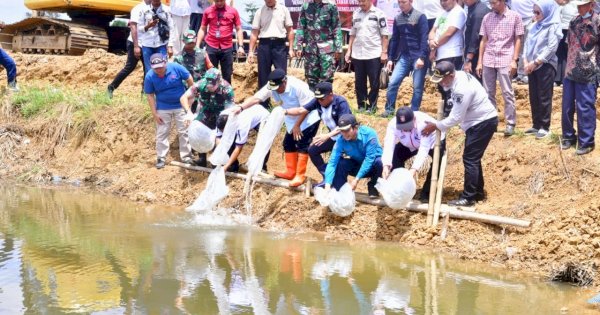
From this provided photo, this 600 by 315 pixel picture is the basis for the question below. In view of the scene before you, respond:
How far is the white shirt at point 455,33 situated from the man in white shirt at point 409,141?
1679 mm

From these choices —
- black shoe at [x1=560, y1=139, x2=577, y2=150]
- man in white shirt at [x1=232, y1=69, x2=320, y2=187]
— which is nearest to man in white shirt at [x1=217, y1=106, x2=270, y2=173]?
man in white shirt at [x1=232, y1=69, x2=320, y2=187]

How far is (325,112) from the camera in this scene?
961 cm

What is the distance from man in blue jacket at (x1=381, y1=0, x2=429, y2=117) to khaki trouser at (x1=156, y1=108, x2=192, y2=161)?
3007 mm

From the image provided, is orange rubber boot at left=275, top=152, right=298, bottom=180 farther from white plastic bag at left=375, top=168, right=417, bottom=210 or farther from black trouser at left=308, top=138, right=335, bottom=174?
white plastic bag at left=375, top=168, right=417, bottom=210

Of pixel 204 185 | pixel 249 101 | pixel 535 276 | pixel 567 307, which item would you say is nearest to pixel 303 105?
pixel 249 101

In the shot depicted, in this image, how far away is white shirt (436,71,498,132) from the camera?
8.53 meters

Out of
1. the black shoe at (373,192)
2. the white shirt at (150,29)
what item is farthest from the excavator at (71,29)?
the black shoe at (373,192)

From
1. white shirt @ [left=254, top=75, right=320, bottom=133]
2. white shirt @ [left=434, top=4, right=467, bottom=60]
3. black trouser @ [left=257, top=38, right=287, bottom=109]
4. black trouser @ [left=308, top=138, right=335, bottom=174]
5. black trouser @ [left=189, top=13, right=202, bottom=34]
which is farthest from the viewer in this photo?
black trouser @ [left=189, top=13, right=202, bottom=34]

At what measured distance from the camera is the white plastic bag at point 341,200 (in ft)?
29.3

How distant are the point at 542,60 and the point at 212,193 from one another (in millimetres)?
4151

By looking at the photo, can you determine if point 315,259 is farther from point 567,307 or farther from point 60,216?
point 60,216

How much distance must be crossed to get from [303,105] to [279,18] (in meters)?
2.10

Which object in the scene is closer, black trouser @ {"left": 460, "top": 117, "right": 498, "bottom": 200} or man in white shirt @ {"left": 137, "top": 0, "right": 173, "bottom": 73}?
black trouser @ {"left": 460, "top": 117, "right": 498, "bottom": 200}

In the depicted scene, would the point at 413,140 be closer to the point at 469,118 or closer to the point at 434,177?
the point at 434,177
